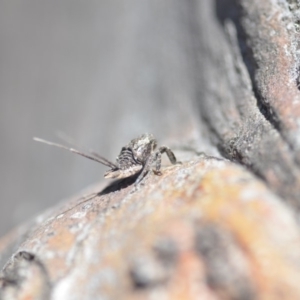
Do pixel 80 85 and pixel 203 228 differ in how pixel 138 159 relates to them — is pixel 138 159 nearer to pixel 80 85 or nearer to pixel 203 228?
pixel 203 228

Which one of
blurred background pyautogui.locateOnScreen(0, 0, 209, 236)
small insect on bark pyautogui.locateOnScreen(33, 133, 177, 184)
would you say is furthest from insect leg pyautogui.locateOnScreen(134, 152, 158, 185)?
blurred background pyautogui.locateOnScreen(0, 0, 209, 236)

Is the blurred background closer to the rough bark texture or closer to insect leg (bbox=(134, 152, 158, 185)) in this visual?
insect leg (bbox=(134, 152, 158, 185))

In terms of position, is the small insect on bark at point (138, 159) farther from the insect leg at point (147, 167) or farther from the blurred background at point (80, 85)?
the blurred background at point (80, 85)

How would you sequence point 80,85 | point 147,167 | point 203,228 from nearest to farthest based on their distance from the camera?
point 203,228, point 147,167, point 80,85

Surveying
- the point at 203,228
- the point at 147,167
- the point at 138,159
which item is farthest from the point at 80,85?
the point at 203,228

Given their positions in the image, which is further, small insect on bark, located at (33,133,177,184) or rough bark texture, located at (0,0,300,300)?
small insect on bark, located at (33,133,177,184)

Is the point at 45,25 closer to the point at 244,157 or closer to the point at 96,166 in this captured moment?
the point at 96,166
